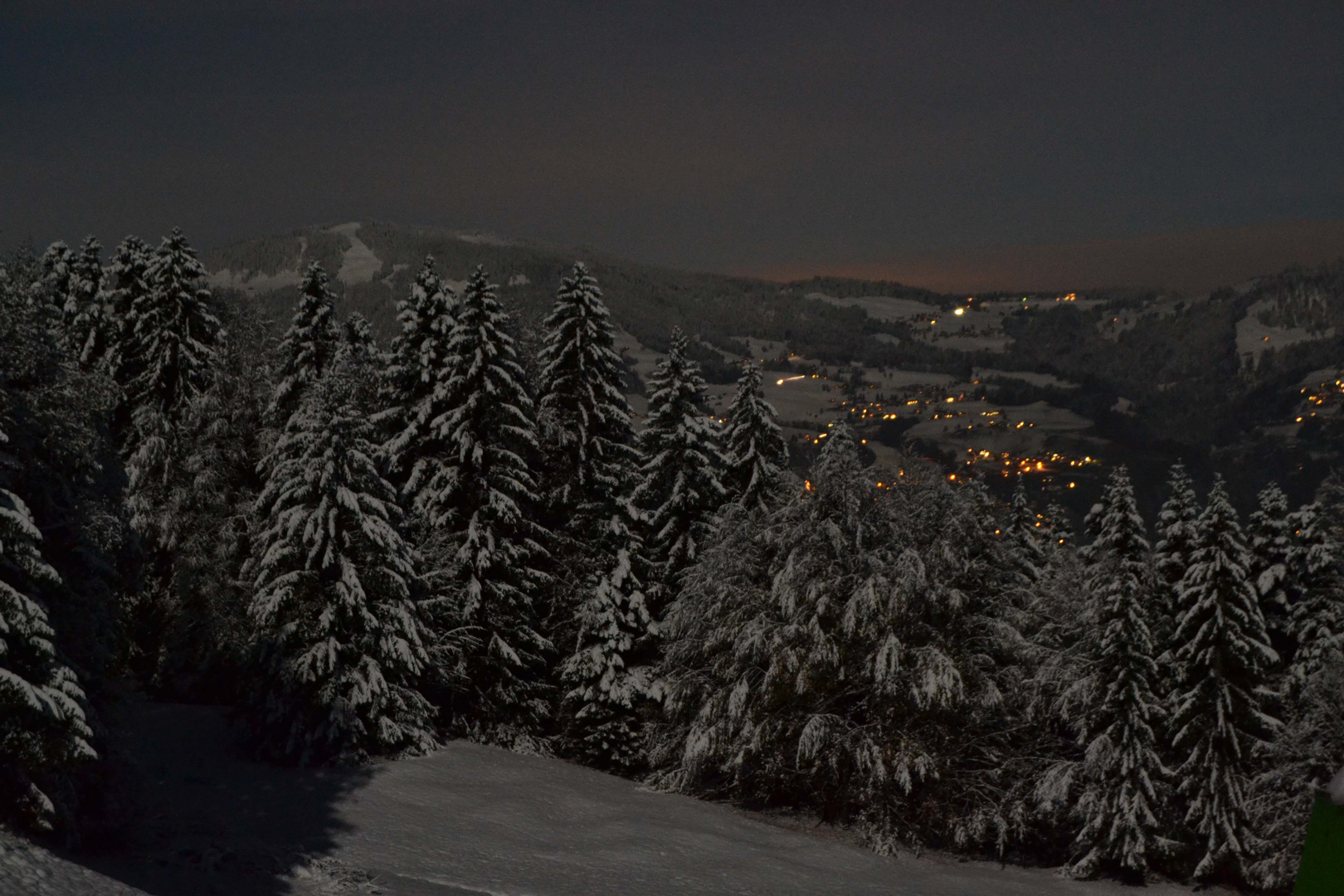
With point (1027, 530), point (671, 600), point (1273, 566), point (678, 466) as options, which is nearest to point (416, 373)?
point (678, 466)

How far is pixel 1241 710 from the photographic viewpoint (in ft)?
111

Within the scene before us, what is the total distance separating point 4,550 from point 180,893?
654 centimetres

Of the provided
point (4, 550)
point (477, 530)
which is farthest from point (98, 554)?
point (477, 530)

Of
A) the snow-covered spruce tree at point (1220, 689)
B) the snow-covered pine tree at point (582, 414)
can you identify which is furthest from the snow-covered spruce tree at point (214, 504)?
the snow-covered spruce tree at point (1220, 689)

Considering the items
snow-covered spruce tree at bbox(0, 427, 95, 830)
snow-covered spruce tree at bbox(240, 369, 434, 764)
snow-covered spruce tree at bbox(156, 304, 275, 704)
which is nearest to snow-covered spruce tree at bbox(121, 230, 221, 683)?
snow-covered spruce tree at bbox(156, 304, 275, 704)

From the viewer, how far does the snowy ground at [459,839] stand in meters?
20.6

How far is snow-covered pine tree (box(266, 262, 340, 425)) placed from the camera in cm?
3762

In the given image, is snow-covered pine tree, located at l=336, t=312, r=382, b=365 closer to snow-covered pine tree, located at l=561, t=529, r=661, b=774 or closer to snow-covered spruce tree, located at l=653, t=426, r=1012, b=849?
snow-covered pine tree, located at l=561, t=529, r=661, b=774

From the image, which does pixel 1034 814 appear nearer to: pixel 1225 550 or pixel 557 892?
pixel 1225 550

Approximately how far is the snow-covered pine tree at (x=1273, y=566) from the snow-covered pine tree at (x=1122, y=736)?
6.41m

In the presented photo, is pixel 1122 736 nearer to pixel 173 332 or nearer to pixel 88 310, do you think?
pixel 173 332

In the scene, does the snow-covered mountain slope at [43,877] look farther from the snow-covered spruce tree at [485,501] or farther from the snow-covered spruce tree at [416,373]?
the snow-covered spruce tree at [416,373]

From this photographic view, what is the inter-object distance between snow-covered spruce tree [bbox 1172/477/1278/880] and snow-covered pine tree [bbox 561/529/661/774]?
674 inches

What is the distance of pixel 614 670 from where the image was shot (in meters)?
36.7
